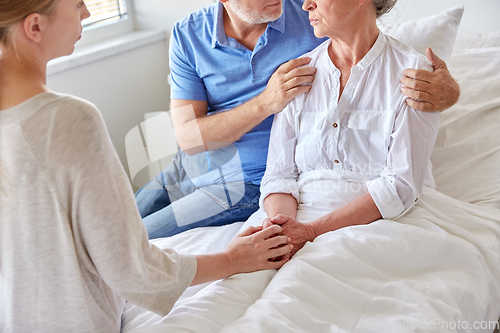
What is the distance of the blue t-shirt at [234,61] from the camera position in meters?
1.57

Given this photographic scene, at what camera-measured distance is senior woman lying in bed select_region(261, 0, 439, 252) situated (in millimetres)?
1222

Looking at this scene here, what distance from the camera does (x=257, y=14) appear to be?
1528 millimetres

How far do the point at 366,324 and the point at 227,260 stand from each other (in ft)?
1.13

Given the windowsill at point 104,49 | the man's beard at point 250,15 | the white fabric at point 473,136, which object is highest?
the man's beard at point 250,15

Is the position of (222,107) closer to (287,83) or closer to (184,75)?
(184,75)

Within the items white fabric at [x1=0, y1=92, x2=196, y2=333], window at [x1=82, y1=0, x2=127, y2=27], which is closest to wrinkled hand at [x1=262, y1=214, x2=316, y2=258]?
white fabric at [x1=0, y1=92, x2=196, y2=333]

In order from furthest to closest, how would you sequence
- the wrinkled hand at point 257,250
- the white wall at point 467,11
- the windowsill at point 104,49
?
the windowsill at point 104,49, the white wall at point 467,11, the wrinkled hand at point 257,250

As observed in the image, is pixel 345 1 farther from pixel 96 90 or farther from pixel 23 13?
pixel 96 90

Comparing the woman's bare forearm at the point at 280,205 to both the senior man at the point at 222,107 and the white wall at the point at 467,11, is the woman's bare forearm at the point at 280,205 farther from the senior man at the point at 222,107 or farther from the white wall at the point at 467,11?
the white wall at the point at 467,11

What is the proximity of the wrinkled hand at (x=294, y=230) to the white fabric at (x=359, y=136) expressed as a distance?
146 millimetres

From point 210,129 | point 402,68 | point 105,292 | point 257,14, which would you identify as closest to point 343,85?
point 402,68

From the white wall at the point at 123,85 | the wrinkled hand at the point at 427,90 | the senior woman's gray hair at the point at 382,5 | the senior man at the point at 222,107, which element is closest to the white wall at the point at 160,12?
the white wall at the point at 123,85

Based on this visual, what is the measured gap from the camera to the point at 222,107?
1.72 metres

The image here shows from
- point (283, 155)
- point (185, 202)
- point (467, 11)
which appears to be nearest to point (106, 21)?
point (185, 202)
